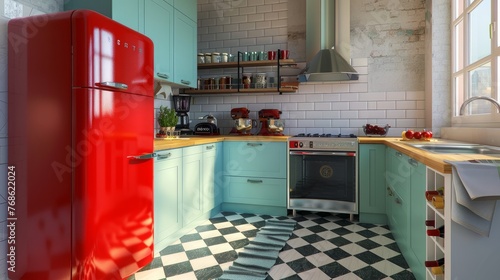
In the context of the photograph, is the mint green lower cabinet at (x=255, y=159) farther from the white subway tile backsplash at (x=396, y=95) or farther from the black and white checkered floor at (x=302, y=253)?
the white subway tile backsplash at (x=396, y=95)

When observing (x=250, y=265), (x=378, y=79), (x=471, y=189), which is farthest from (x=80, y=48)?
(x=378, y=79)

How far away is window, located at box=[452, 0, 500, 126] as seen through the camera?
215 cm

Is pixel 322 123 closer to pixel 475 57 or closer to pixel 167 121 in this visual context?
pixel 475 57

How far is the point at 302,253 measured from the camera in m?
2.31

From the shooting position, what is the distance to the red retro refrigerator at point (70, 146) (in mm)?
1519

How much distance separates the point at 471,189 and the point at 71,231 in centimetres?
175

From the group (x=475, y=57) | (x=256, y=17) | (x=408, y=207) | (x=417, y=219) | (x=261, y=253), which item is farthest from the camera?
(x=256, y=17)

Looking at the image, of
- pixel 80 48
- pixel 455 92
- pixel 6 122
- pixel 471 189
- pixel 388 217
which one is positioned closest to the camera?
pixel 471 189

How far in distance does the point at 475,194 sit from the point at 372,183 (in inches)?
77.1

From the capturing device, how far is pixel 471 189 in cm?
109

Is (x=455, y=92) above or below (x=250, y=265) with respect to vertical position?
above

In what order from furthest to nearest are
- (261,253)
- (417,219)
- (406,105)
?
(406,105), (261,253), (417,219)

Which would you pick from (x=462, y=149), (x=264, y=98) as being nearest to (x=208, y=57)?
(x=264, y=98)

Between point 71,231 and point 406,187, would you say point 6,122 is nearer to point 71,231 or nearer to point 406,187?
point 71,231
